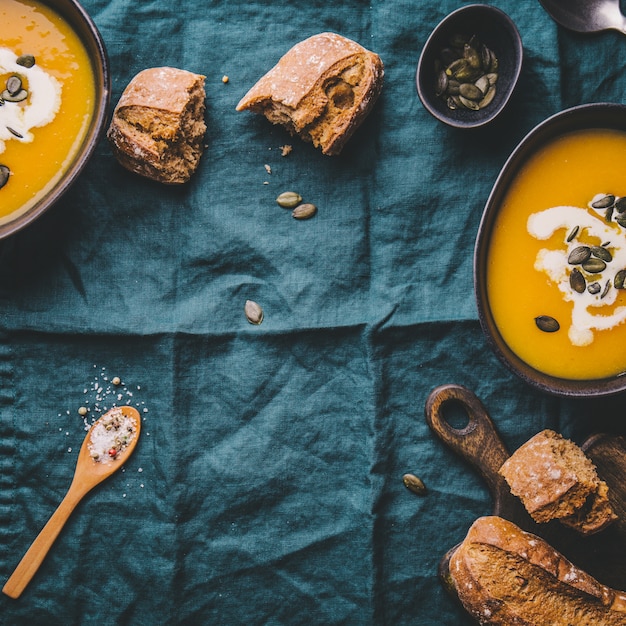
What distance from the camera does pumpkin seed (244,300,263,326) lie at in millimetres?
1879

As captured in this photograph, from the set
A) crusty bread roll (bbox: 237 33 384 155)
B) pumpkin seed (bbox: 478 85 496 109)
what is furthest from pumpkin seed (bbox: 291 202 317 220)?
pumpkin seed (bbox: 478 85 496 109)

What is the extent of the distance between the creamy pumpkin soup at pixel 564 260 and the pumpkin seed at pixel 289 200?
21.6 inches

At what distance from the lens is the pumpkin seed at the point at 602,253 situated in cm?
163

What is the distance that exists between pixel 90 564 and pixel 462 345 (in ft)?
3.96

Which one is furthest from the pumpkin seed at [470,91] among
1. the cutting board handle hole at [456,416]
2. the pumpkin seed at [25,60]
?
the pumpkin seed at [25,60]

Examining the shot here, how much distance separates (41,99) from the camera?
1.74 metres

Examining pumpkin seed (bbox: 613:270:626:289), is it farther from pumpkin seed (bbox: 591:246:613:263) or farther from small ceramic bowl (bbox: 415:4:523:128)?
small ceramic bowl (bbox: 415:4:523:128)

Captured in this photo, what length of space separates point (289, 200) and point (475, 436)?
→ 0.82 meters

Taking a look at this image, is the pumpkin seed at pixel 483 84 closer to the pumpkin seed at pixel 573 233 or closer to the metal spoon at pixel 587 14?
the metal spoon at pixel 587 14

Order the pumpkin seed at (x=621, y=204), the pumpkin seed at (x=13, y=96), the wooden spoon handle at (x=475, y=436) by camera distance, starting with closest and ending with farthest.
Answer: the pumpkin seed at (x=621, y=204), the pumpkin seed at (x=13, y=96), the wooden spoon handle at (x=475, y=436)

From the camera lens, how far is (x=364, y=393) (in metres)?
1.88

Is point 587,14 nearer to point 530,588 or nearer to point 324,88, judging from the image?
point 324,88

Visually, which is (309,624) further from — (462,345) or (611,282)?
(611,282)

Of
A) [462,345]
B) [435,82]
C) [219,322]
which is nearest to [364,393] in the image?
[462,345]
